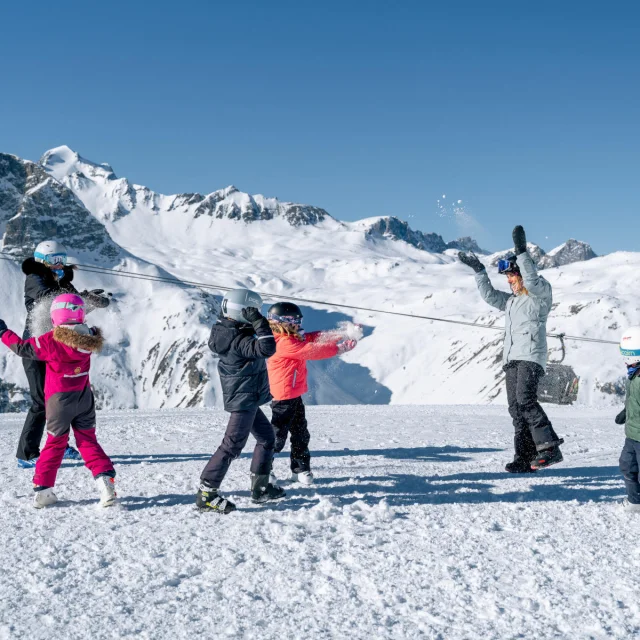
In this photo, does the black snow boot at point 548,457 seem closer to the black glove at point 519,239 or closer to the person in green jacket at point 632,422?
the person in green jacket at point 632,422

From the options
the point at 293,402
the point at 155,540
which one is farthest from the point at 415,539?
the point at 293,402

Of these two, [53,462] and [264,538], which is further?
[53,462]

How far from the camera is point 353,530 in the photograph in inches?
168

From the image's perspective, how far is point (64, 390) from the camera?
5031 millimetres

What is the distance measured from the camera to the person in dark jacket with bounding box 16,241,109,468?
6.15 meters

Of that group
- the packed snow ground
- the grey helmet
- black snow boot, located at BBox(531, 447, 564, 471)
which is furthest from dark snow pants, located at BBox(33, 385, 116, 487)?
black snow boot, located at BBox(531, 447, 564, 471)

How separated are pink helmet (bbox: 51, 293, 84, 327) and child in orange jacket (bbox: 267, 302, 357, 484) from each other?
171cm

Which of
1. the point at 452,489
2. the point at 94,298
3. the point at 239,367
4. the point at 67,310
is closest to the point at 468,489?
the point at 452,489

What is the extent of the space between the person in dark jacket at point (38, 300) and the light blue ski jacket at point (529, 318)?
15.9ft

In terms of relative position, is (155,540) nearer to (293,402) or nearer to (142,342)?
(293,402)

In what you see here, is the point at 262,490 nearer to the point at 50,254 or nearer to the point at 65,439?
the point at 65,439

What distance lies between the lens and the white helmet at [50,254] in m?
6.56

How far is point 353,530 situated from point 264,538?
644 millimetres

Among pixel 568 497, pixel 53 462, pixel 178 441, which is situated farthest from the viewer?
pixel 178 441
